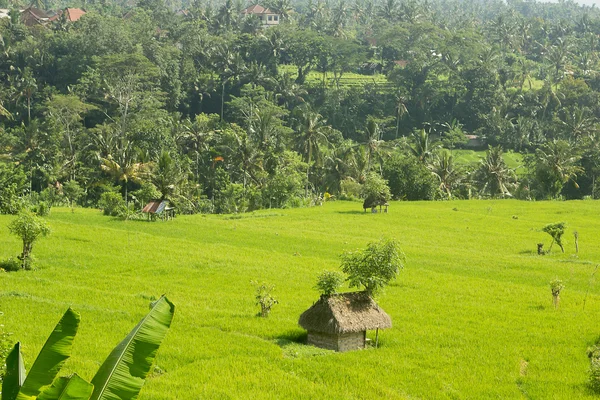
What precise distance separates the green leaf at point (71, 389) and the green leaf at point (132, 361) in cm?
56

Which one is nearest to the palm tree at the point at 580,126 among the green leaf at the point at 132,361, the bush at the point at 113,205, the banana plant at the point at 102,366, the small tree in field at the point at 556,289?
the bush at the point at 113,205

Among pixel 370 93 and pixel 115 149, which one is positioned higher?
pixel 370 93

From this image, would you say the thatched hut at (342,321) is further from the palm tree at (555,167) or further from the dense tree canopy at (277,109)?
the palm tree at (555,167)

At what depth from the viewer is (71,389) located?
689cm

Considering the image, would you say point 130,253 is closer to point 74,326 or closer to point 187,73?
point 74,326

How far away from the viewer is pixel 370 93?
86.8 metres

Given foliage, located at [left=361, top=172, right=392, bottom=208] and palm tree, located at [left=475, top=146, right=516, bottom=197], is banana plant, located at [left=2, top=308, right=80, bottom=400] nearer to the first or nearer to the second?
foliage, located at [left=361, top=172, right=392, bottom=208]

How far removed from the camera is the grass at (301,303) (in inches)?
691

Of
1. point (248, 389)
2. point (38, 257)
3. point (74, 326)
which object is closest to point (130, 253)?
point (38, 257)

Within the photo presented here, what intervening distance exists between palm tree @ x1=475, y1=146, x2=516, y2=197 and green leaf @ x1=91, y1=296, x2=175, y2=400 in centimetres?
5430

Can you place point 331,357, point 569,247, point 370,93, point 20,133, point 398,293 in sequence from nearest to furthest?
point 331,357, point 398,293, point 569,247, point 20,133, point 370,93

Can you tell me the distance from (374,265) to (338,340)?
2.35 meters

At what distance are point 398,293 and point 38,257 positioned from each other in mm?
14580

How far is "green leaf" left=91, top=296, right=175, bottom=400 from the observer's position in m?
7.62
